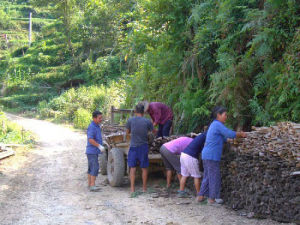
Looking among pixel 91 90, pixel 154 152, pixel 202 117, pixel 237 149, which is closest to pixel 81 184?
pixel 154 152

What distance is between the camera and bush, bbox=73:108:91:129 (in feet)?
75.4

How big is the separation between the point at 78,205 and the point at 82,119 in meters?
16.4

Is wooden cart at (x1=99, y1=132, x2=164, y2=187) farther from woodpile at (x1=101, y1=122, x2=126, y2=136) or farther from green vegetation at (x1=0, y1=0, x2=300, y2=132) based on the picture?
green vegetation at (x1=0, y1=0, x2=300, y2=132)

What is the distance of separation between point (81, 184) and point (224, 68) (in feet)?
14.3

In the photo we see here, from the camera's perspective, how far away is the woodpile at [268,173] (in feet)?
16.5

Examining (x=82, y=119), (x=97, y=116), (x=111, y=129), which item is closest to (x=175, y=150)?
(x=97, y=116)

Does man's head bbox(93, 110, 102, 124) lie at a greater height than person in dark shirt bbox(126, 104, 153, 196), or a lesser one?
greater

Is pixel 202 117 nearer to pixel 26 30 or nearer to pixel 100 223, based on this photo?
pixel 100 223

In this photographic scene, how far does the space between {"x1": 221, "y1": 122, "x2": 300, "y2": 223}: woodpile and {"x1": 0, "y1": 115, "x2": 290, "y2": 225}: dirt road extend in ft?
0.78

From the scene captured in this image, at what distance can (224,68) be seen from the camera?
825cm

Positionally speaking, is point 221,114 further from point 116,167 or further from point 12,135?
point 12,135

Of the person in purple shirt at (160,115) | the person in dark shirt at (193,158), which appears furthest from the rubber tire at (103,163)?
the person in dark shirt at (193,158)

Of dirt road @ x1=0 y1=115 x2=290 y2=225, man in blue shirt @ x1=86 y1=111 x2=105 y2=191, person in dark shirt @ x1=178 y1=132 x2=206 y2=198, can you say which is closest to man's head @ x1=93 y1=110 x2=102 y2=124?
man in blue shirt @ x1=86 y1=111 x2=105 y2=191

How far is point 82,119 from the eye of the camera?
2330cm
